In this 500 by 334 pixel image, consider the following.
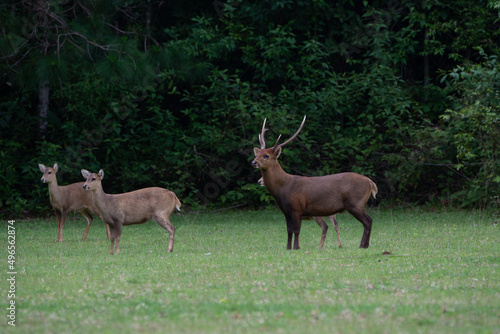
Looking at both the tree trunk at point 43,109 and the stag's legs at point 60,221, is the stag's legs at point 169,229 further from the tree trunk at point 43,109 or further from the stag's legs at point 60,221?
the tree trunk at point 43,109

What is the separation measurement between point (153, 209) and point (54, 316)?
503 cm

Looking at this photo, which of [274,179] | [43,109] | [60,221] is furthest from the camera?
[43,109]

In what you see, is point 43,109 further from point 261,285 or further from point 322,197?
point 261,285

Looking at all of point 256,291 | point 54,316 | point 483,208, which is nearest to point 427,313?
point 256,291

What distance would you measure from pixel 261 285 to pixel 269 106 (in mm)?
11211

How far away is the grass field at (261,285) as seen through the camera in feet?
17.8

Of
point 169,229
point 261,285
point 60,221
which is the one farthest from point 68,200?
point 261,285

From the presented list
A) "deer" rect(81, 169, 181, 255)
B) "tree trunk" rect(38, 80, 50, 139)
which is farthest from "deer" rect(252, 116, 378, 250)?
"tree trunk" rect(38, 80, 50, 139)

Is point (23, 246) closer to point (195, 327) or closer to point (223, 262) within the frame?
point (223, 262)

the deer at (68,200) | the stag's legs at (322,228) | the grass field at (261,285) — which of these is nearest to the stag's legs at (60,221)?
the deer at (68,200)

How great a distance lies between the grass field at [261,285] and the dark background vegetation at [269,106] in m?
5.31

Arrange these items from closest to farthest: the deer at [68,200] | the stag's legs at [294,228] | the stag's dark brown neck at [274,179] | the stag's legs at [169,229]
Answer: the stag's legs at [294,228], the stag's legs at [169,229], the stag's dark brown neck at [274,179], the deer at [68,200]

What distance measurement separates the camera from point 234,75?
1877 centimetres

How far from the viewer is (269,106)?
59.1ft
